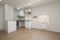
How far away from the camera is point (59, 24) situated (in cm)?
488

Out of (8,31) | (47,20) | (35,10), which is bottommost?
(8,31)

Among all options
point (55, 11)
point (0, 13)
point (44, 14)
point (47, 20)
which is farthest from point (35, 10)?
point (0, 13)

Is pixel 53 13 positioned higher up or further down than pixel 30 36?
higher up

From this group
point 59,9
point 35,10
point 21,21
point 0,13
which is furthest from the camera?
point 21,21

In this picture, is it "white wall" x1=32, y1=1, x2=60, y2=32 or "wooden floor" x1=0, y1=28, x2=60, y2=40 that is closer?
"wooden floor" x1=0, y1=28, x2=60, y2=40

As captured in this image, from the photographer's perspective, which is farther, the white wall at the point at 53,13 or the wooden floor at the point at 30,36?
the white wall at the point at 53,13

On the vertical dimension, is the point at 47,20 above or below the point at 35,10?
below

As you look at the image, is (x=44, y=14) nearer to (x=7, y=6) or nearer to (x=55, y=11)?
(x=55, y=11)

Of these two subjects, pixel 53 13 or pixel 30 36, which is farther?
pixel 53 13

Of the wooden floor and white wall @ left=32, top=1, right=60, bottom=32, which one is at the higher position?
white wall @ left=32, top=1, right=60, bottom=32

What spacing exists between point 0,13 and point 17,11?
3.41 metres

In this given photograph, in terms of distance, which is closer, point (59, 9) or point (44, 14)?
point (59, 9)

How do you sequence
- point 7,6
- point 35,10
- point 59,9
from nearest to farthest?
point 59,9
point 7,6
point 35,10

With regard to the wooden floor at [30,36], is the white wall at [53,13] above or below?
above
